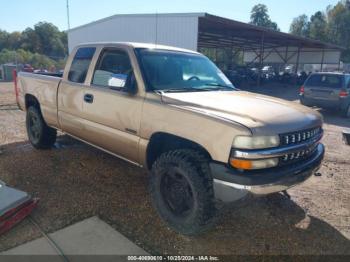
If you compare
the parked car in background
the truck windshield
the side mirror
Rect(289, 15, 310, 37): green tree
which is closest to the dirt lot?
the side mirror

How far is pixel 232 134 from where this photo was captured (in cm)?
252

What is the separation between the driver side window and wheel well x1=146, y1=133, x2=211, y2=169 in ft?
2.40

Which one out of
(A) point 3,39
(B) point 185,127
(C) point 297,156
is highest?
(A) point 3,39

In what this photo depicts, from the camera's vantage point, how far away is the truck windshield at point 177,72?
345cm

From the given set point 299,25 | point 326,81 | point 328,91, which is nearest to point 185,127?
point 328,91

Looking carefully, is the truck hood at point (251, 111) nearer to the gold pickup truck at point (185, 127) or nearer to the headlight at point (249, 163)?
the gold pickup truck at point (185, 127)

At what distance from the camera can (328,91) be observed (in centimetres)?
1066

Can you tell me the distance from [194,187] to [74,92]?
247 cm

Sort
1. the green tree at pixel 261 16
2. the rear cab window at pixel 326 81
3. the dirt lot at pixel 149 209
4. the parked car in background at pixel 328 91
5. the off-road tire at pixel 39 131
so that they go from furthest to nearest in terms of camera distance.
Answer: the green tree at pixel 261 16
the rear cab window at pixel 326 81
the parked car in background at pixel 328 91
the off-road tire at pixel 39 131
the dirt lot at pixel 149 209

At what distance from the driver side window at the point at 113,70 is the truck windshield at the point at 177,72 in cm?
22

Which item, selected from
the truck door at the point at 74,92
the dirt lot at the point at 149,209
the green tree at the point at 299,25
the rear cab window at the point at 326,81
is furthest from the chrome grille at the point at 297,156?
the green tree at the point at 299,25

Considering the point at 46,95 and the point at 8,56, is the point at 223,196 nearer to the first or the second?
the point at 46,95

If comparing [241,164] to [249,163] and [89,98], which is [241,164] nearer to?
[249,163]

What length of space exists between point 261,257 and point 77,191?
2366mm
